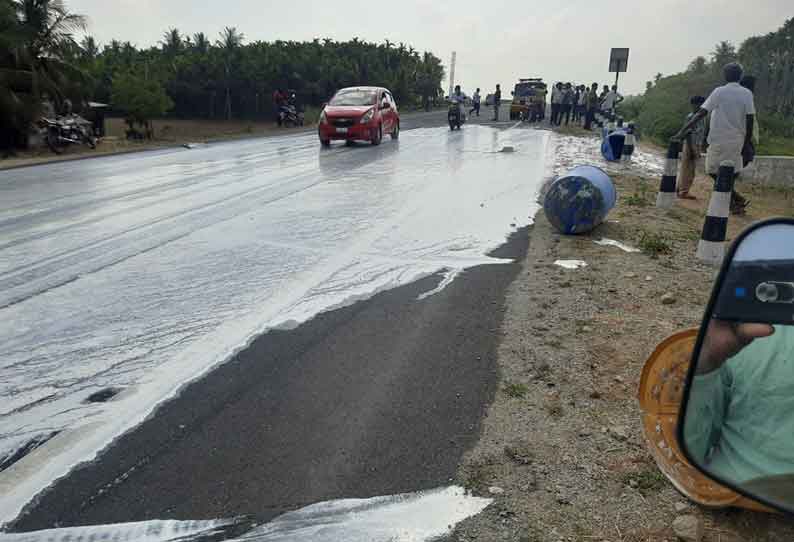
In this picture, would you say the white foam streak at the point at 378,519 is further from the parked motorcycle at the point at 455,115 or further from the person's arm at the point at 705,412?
the parked motorcycle at the point at 455,115

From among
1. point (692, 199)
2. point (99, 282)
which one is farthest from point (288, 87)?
point (99, 282)

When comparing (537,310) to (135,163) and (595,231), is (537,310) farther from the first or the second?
(135,163)

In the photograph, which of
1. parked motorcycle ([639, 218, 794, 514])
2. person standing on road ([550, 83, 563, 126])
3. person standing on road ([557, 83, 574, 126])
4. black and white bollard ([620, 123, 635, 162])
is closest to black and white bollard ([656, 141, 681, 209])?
black and white bollard ([620, 123, 635, 162])

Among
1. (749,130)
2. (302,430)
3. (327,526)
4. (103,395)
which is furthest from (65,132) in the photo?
(327,526)

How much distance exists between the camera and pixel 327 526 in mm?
2533

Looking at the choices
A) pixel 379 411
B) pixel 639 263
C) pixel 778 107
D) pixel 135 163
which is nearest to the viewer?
pixel 379 411

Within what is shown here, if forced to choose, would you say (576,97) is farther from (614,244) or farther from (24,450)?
(24,450)

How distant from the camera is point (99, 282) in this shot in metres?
5.43

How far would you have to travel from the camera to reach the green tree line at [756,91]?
85.6 feet

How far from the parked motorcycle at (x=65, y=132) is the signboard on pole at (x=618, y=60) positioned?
54.1 ft

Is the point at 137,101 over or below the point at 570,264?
over

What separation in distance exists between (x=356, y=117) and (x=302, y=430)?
16.7 meters

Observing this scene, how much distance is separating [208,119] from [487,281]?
39.7 m

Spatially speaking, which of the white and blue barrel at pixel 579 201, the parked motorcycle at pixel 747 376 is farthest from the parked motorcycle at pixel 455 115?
the parked motorcycle at pixel 747 376
